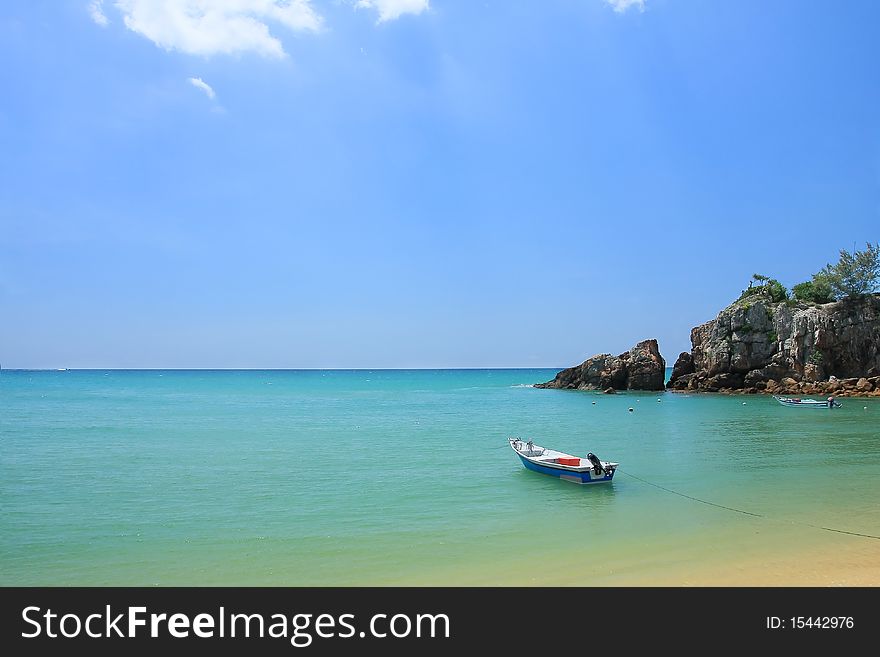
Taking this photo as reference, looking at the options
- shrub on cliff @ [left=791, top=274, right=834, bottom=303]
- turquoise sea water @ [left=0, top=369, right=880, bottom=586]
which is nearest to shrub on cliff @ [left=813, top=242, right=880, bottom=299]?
shrub on cliff @ [left=791, top=274, right=834, bottom=303]

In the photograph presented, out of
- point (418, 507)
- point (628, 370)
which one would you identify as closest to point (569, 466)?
point (418, 507)

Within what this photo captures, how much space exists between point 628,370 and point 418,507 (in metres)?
75.8

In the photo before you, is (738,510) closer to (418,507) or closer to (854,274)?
(418,507)

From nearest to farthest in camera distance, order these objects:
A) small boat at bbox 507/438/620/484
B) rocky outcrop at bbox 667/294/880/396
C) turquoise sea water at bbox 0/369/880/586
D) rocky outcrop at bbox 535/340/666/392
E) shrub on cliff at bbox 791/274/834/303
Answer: turquoise sea water at bbox 0/369/880/586 < small boat at bbox 507/438/620/484 < rocky outcrop at bbox 667/294/880/396 < shrub on cliff at bbox 791/274/834/303 < rocky outcrop at bbox 535/340/666/392

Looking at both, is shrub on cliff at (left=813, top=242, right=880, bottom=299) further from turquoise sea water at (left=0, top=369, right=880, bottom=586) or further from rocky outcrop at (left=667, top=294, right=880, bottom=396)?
turquoise sea water at (left=0, top=369, right=880, bottom=586)

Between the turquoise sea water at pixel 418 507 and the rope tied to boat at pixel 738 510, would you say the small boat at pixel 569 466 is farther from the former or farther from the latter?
the rope tied to boat at pixel 738 510

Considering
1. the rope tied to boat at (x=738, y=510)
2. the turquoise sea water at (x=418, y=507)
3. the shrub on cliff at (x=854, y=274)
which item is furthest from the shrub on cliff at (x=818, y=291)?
the rope tied to boat at (x=738, y=510)

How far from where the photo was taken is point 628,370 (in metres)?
86.9

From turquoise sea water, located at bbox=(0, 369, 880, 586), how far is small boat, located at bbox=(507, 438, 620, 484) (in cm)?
42

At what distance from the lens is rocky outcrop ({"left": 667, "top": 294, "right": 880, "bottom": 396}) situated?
67125 millimetres

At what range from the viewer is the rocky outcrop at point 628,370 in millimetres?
85062
